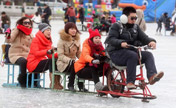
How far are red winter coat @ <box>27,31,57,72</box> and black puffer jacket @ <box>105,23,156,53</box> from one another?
58.4 inches

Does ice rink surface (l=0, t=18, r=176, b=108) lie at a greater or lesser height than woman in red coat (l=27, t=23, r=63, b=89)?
lesser

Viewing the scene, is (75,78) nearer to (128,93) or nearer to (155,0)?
(128,93)

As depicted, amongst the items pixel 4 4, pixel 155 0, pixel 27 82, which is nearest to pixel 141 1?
pixel 155 0

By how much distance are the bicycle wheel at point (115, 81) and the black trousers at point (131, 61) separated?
33 centimetres

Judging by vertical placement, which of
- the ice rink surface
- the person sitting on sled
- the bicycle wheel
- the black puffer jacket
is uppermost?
the black puffer jacket

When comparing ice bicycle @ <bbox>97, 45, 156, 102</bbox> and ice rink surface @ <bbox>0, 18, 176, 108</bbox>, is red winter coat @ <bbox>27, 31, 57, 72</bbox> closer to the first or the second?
ice rink surface @ <bbox>0, 18, 176, 108</bbox>

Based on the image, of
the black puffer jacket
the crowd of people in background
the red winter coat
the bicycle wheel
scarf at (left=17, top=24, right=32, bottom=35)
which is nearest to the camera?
the crowd of people in background

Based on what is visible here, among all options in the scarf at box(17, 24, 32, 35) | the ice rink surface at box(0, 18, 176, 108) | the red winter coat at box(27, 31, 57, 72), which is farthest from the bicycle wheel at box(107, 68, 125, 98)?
the scarf at box(17, 24, 32, 35)

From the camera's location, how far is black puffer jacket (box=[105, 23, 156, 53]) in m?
7.22

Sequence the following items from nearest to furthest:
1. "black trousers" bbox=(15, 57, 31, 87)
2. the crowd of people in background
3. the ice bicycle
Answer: the ice bicycle < the crowd of people in background < "black trousers" bbox=(15, 57, 31, 87)

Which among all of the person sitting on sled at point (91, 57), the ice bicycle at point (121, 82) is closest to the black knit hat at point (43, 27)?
the person sitting on sled at point (91, 57)

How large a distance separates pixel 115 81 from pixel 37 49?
162cm

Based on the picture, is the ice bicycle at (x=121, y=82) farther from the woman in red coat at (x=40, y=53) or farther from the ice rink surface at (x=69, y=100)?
the woman in red coat at (x=40, y=53)

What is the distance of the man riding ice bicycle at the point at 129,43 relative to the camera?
6879 millimetres
